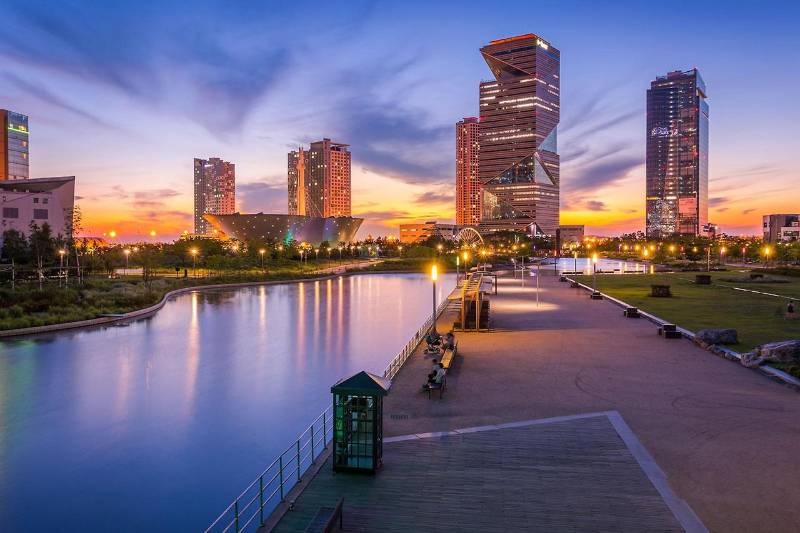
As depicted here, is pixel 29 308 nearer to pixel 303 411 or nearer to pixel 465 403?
pixel 303 411

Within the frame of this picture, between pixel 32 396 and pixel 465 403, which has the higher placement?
pixel 465 403

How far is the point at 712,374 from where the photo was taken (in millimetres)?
15625

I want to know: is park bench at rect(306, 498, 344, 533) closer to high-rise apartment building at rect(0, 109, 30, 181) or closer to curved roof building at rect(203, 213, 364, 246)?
curved roof building at rect(203, 213, 364, 246)

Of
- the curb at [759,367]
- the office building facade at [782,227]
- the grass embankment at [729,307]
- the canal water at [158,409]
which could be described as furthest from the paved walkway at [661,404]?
the office building facade at [782,227]

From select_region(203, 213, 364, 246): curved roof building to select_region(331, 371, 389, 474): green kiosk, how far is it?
134 metres

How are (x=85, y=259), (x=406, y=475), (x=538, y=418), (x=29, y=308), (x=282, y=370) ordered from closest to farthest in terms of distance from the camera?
1. (x=406, y=475)
2. (x=538, y=418)
3. (x=282, y=370)
4. (x=29, y=308)
5. (x=85, y=259)

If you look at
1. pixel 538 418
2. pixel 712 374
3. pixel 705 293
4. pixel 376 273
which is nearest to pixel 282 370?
pixel 538 418

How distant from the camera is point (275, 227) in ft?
474

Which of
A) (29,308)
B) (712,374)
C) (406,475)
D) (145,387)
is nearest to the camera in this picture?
(406,475)

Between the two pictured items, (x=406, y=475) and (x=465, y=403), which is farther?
(x=465, y=403)

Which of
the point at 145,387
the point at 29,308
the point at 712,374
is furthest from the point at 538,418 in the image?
the point at 29,308

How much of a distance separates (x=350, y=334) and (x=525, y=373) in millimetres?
16578

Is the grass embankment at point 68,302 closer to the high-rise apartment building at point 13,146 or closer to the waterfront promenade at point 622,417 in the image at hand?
the waterfront promenade at point 622,417

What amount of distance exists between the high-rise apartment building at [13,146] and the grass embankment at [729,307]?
163705 millimetres
